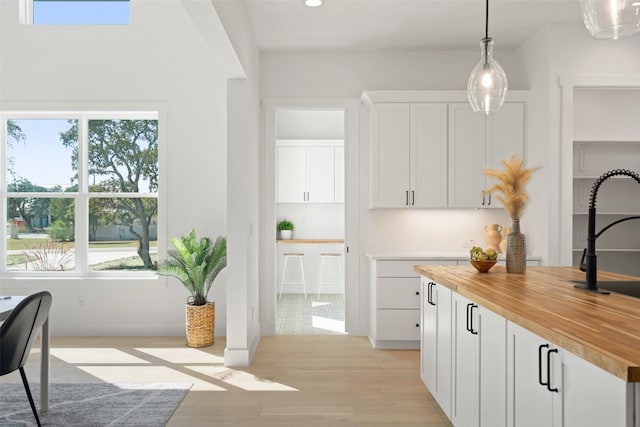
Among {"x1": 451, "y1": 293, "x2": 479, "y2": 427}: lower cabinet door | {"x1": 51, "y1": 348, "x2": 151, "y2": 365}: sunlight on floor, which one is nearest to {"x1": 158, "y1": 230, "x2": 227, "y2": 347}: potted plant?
{"x1": 51, "y1": 348, "x2": 151, "y2": 365}: sunlight on floor

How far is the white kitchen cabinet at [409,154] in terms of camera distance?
4.69 meters

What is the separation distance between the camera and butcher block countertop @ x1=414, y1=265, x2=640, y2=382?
1264mm

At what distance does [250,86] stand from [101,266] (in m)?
2.65

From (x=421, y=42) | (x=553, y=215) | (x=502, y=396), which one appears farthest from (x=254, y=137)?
(x=502, y=396)

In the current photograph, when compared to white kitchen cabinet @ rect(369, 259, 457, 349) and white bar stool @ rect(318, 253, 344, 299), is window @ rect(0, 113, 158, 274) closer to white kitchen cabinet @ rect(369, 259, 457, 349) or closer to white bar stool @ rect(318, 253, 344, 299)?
white kitchen cabinet @ rect(369, 259, 457, 349)

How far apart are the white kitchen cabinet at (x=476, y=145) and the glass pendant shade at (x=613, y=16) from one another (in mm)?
2898

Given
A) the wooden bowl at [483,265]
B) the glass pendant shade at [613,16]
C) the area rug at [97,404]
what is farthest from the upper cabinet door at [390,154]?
the glass pendant shade at [613,16]

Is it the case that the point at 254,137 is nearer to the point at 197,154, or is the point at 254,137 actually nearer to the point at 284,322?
the point at 197,154

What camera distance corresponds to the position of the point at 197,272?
14.3 ft

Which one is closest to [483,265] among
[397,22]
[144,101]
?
[397,22]

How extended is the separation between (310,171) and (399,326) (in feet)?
12.0

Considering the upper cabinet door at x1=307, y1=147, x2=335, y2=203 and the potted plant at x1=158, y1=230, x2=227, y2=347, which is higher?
the upper cabinet door at x1=307, y1=147, x2=335, y2=203

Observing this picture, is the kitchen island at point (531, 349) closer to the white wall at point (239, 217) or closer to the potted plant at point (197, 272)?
the white wall at point (239, 217)

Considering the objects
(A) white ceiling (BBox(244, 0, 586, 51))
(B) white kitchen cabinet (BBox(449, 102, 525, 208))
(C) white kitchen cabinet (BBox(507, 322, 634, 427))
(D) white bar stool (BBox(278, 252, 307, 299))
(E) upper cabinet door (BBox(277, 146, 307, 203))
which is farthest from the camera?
(E) upper cabinet door (BBox(277, 146, 307, 203))
